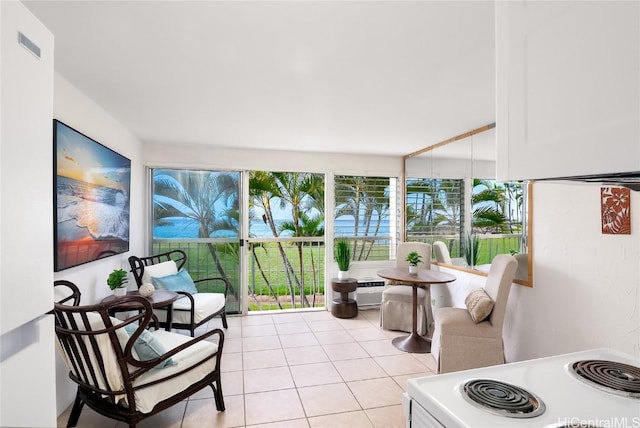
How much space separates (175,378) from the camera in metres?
2.18

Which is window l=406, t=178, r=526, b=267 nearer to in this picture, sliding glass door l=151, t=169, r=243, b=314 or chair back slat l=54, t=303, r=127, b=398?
sliding glass door l=151, t=169, r=243, b=314

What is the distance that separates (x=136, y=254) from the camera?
13.9ft

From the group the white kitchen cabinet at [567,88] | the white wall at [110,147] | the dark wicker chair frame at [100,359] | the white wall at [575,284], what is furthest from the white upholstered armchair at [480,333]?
the white wall at [110,147]

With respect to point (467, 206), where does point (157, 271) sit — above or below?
below

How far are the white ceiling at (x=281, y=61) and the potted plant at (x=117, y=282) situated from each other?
1.48 meters

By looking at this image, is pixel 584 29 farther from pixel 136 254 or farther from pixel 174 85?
pixel 136 254

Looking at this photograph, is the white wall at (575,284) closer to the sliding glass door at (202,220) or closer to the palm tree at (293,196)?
the palm tree at (293,196)

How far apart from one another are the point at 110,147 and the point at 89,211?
89 centimetres

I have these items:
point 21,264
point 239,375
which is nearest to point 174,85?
point 21,264

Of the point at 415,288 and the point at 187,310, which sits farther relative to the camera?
the point at 415,288

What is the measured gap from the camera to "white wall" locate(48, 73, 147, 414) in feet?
7.97

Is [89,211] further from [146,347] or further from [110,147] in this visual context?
[146,347]

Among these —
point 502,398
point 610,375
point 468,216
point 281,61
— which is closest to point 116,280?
point 281,61

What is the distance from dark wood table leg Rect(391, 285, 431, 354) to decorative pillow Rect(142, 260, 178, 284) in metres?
2.65
